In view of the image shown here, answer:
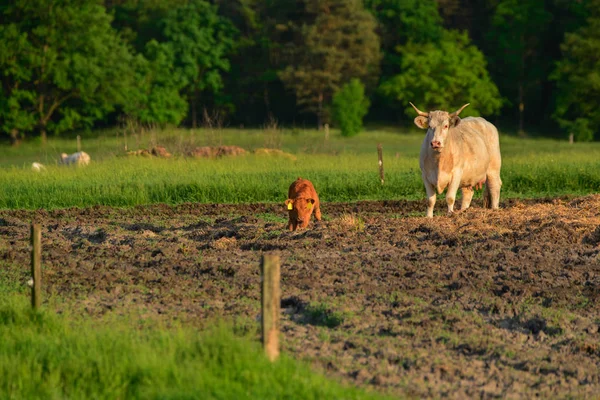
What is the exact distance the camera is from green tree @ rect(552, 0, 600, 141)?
62000 millimetres

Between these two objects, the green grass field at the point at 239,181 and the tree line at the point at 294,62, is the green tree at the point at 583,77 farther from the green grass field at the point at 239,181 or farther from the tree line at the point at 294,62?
the green grass field at the point at 239,181

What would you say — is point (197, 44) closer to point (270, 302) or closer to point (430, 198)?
point (430, 198)

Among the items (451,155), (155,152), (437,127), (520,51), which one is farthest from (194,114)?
(437,127)

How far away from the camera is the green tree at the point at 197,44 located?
236 feet

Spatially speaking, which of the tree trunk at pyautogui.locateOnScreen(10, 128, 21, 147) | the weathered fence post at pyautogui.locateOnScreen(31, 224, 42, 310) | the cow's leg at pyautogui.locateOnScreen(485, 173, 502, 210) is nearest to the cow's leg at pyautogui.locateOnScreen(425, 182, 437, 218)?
the cow's leg at pyautogui.locateOnScreen(485, 173, 502, 210)

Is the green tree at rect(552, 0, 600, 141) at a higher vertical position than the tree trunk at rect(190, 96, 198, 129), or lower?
higher

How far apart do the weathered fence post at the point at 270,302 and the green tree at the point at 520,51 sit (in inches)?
2522

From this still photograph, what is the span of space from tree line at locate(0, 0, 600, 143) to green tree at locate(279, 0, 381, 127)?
4.4 inches

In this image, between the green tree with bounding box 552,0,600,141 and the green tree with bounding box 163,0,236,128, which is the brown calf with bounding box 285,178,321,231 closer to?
the green tree with bounding box 552,0,600,141

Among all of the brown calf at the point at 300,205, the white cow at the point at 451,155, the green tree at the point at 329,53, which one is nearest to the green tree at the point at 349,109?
the green tree at the point at 329,53

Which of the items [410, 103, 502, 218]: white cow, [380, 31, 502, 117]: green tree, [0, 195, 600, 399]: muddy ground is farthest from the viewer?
[380, 31, 502, 117]: green tree

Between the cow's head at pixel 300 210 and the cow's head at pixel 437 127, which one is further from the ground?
the cow's head at pixel 437 127

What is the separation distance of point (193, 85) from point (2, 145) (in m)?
17.7

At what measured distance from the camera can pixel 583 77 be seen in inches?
2480
